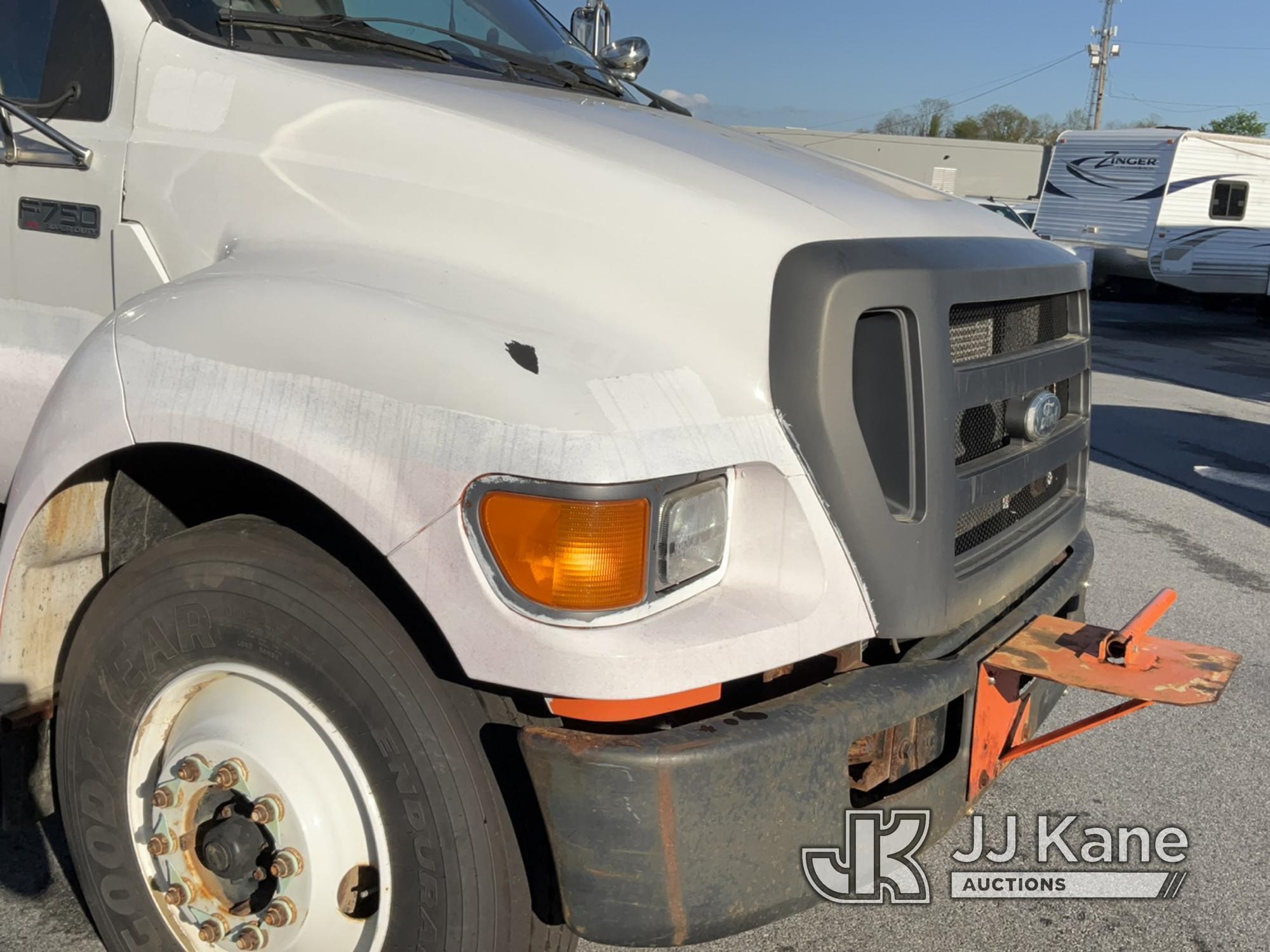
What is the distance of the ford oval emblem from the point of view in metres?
2.55

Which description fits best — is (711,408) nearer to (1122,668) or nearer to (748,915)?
(748,915)

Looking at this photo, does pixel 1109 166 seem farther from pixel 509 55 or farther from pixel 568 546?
pixel 568 546

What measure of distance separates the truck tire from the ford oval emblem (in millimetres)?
1350

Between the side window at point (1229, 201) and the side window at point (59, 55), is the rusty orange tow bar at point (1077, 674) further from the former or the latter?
the side window at point (1229, 201)

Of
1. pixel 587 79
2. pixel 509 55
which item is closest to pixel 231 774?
pixel 509 55

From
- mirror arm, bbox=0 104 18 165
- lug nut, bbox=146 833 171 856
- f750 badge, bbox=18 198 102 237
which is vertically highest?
mirror arm, bbox=0 104 18 165

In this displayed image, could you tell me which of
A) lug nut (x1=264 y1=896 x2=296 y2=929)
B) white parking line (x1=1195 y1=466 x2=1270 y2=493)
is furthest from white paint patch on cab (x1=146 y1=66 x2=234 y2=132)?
white parking line (x1=1195 y1=466 x2=1270 y2=493)

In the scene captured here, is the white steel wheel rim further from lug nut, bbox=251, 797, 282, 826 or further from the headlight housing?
the headlight housing

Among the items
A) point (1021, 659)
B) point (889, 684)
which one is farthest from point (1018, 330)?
point (889, 684)

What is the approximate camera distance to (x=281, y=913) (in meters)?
2.16

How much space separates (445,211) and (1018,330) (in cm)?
129

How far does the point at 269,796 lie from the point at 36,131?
5.06 ft

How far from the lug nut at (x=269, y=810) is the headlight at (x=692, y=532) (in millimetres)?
827

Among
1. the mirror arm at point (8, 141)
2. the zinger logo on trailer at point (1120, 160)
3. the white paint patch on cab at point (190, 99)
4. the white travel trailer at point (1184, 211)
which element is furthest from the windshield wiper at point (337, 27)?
the zinger logo on trailer at point (1120, 160)
